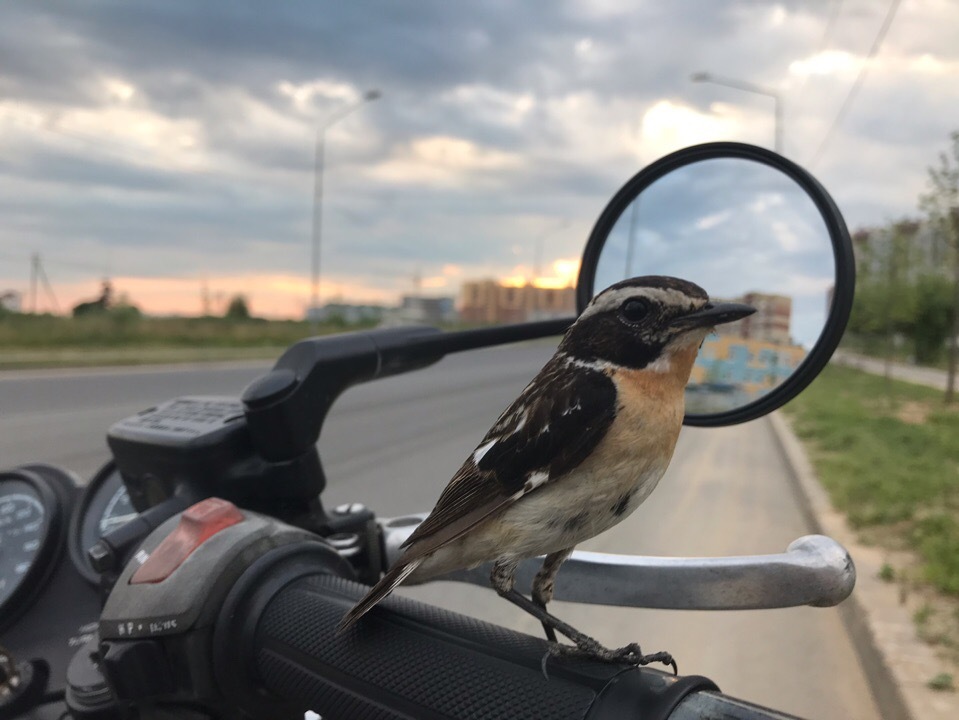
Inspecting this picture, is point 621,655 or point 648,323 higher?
point 648,323

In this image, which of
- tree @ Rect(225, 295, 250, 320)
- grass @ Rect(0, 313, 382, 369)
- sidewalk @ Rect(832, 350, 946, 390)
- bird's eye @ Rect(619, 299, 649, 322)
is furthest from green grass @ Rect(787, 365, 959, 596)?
tree @ Rect(225, 295, 250, 320)

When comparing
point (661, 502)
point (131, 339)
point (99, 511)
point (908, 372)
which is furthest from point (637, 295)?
point (131, 339)

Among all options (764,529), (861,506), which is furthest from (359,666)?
(861,506)

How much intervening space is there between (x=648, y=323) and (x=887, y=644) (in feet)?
10.5

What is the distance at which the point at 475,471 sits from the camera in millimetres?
999

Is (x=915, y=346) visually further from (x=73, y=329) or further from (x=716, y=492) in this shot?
(x=73, y=329)

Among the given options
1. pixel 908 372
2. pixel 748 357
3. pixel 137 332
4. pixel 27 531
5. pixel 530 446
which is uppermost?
pixel 748 357

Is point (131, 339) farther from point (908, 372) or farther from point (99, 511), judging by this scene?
point (99, 511)

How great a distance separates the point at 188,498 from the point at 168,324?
35.0 meters

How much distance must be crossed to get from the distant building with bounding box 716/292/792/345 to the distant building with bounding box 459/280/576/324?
1.31 ft

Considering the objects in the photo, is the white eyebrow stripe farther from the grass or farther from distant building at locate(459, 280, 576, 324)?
the grass

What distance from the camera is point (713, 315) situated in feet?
2.73

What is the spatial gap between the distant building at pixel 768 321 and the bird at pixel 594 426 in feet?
0.25

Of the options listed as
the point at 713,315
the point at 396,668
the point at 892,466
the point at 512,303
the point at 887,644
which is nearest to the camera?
the point at 713,315
